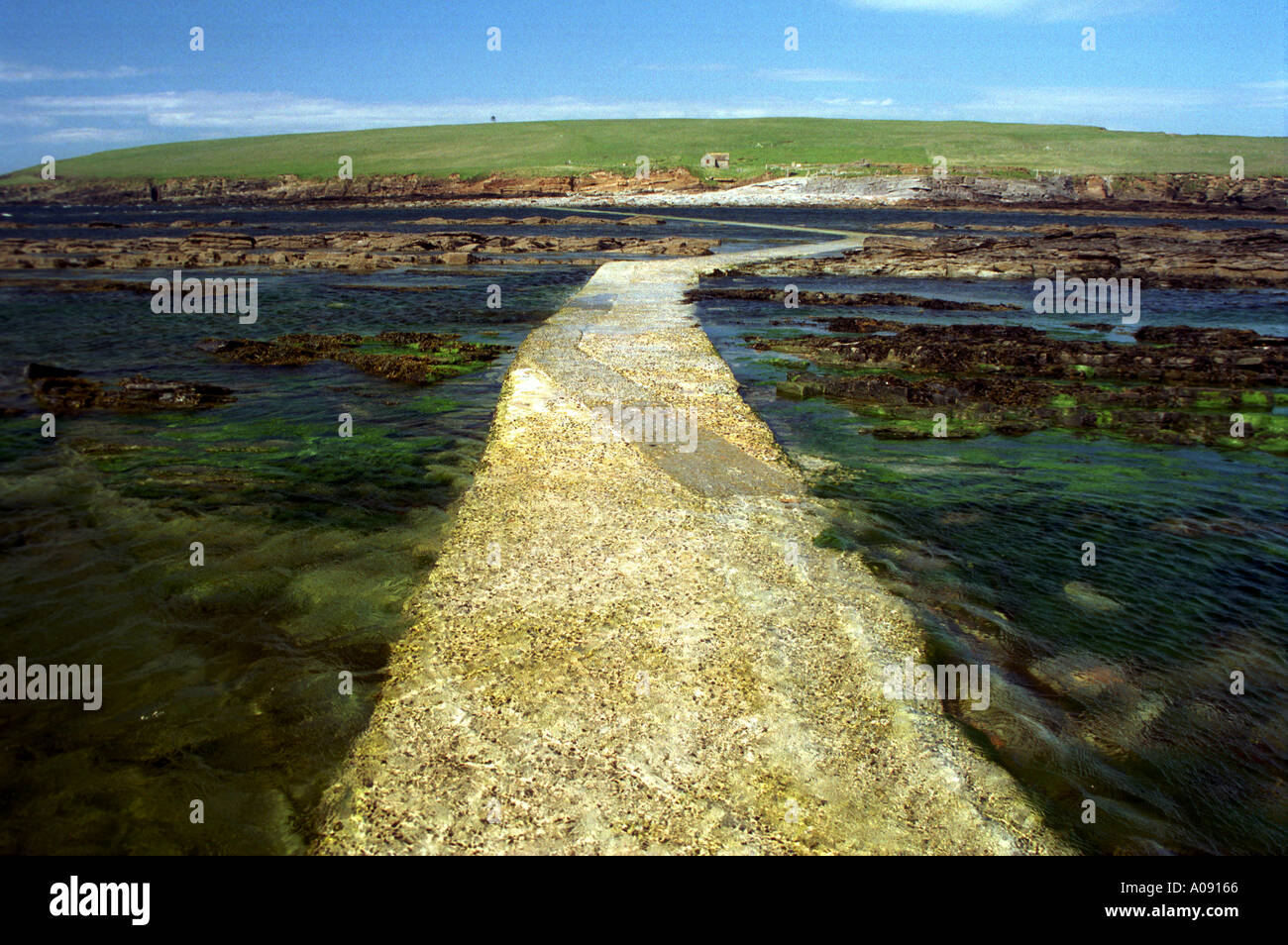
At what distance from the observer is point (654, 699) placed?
16.9 ft

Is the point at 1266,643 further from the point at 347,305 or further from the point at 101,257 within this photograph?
the point at 101,257

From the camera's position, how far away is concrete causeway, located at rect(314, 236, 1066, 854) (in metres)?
4.11

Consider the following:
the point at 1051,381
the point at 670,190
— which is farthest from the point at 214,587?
the point at 670,190

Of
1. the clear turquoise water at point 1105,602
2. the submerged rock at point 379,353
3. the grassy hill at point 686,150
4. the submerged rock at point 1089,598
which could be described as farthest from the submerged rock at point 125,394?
the grassy hill at point 686,150

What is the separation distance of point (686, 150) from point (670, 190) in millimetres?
29308

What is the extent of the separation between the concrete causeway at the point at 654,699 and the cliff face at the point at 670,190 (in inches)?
3457

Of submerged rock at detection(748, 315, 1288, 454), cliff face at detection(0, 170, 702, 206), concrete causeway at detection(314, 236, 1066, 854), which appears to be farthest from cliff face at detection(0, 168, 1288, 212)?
concrete causeway at detection(314, 236, 1066, 854)

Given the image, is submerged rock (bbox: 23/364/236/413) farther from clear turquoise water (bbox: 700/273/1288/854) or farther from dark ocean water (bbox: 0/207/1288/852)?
clear turquoise water (bbox: 700/273/1288/854)

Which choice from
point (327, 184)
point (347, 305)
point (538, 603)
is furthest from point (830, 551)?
point (327, 184)

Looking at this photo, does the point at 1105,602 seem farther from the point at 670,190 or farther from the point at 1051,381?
the point at 670,190

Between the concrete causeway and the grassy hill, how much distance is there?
10344cm

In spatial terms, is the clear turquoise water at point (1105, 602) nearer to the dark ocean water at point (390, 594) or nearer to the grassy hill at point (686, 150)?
the dark ocean water at point (390, 594)

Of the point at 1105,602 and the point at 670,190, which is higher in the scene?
the point at 670,190
